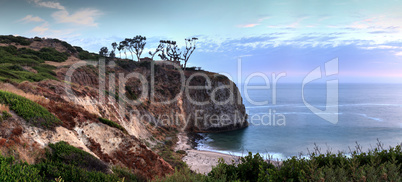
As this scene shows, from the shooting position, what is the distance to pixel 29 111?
1071cm

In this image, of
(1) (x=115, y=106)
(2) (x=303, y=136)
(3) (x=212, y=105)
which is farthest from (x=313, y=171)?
(2) (x=303, y=136)

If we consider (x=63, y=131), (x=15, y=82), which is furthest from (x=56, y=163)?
(x=15, y=82)

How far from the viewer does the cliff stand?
12138 mm

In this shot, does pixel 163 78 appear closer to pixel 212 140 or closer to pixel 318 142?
pixel 212 140

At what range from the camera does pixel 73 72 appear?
34.0m

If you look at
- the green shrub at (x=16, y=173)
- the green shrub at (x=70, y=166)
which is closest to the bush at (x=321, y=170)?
the green shrub at (x=70, y=166)

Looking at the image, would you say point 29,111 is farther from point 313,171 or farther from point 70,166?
point 313,171

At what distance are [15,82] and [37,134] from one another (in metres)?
12.1

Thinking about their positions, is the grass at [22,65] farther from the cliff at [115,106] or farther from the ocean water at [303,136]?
the ocean water at [303,136]

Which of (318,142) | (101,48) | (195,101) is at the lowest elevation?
(318,142)

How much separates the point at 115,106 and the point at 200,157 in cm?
1448

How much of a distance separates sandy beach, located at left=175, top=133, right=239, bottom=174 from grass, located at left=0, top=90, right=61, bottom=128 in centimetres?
1902

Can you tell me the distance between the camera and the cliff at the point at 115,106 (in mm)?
12138

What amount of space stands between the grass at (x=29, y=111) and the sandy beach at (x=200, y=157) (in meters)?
19.0
